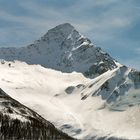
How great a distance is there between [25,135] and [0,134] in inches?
136

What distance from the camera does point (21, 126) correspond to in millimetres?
94125

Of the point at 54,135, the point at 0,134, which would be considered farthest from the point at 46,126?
the point at 0,134

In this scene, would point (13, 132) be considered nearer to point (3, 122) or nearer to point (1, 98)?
point (3, 122)

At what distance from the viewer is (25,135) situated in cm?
9331

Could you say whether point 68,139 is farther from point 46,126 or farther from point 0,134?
point 0,134

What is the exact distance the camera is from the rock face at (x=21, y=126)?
93.1 meters

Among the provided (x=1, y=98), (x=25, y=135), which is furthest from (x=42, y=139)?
(x=1, y=98)

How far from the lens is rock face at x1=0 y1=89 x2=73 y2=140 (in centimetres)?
9306

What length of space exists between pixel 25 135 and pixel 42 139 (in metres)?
2.45

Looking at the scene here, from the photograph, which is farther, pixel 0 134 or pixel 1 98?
pixel 1 98

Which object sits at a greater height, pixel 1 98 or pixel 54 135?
pixel 1 98

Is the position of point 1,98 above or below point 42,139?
above

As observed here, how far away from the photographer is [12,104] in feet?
323

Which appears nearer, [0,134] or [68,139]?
[0,134]
